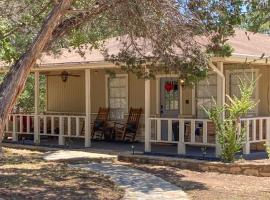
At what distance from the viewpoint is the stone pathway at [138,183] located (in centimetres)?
984

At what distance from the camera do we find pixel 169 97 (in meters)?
17.6

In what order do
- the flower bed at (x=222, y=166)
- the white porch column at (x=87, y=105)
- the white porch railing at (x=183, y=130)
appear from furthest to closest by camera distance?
the white porch column at (x=87, y=105), the white porch railing at (x=183, y=130), the flower bed at (x=222, y=166)

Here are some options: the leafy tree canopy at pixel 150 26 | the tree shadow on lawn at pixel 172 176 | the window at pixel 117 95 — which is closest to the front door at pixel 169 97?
the window at pixel 117 95

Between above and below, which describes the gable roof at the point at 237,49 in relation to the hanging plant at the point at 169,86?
above

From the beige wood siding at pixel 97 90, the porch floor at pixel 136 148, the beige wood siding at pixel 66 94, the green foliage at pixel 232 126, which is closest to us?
the green foliage at pixel 232 126

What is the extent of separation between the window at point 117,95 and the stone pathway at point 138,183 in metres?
5.26

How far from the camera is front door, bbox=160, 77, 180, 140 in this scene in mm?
17484

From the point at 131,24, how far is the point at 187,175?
3746mm

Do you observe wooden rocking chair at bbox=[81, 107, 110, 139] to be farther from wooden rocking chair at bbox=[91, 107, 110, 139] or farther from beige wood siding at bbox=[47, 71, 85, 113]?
beige wood siding at bbox=[47, 71, 85, 113]

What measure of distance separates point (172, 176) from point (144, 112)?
231 inches

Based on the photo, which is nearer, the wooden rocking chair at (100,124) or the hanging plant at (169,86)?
the hanging plant at (169,86)

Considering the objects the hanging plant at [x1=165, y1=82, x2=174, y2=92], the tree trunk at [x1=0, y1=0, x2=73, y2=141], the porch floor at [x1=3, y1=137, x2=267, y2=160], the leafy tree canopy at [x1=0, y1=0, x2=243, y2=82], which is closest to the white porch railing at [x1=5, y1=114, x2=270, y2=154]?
the porch floor at [x1=3, y1=137, x2=267, y2=160]

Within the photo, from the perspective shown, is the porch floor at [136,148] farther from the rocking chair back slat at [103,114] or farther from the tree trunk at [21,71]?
the tree trunk at [21,71]

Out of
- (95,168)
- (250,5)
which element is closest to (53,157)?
(95,168)
